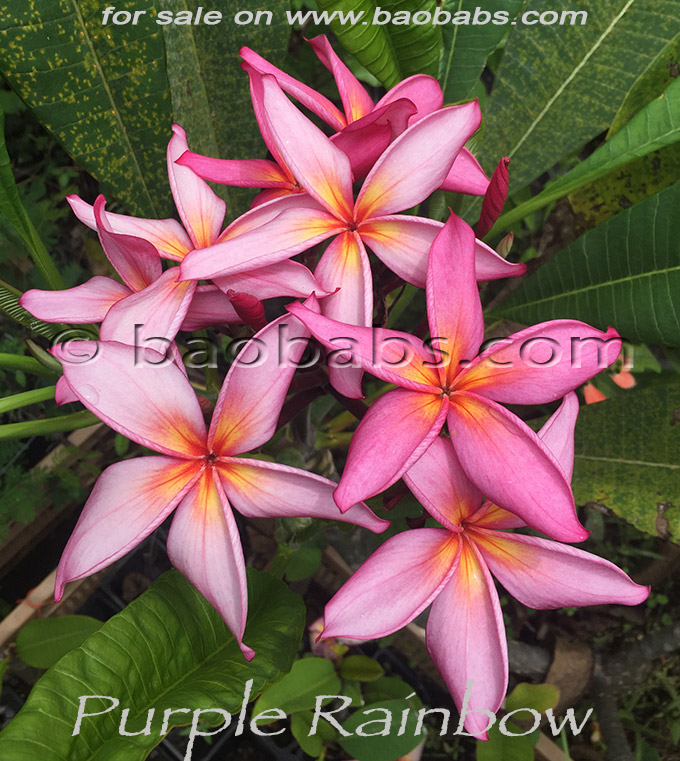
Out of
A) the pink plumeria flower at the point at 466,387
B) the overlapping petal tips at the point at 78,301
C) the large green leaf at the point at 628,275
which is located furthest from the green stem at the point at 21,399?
the large green leaf at the point at 628,275

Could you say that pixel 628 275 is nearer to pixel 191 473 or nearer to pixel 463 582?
pixel 463 582

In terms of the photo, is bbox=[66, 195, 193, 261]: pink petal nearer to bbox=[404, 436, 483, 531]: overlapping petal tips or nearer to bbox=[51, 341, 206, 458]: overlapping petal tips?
bbox=[51, 341, 206, 458]: overlapping petal tips

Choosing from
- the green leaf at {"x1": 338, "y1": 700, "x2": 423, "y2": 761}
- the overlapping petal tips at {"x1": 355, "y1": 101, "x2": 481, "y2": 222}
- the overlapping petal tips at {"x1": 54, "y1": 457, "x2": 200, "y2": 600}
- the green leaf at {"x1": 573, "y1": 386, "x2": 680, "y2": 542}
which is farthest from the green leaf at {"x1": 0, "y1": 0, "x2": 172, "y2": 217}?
the green leaf at {"x1": 338, "y1": 700, "x2": 423, "y2": 761}

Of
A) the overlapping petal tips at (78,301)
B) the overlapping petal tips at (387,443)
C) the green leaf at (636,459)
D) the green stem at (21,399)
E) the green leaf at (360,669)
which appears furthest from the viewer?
the green leaf at (360,669)

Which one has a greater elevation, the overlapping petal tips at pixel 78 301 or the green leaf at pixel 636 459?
the overlapping petal tips at pixel 78 301

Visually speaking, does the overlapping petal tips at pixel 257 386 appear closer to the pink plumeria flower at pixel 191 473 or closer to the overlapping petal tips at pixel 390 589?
the pink plumeria flower at pixel 191 473

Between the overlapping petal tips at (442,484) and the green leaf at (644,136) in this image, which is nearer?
the overlapping petal tips at (442,484)

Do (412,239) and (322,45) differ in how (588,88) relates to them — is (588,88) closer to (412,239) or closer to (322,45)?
(322,45)

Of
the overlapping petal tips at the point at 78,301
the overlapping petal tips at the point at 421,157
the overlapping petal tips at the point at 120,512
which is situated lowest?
the overlapping petal tips at the point at 120,512

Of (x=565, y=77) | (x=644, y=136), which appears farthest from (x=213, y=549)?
(x=565, y=77)

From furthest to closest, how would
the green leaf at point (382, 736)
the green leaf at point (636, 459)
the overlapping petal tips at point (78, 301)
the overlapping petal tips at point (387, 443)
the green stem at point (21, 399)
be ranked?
the green leaf at point (382, 736) < the green leaf at point (636, 459) < the green stem at point (21, 399) < the overlapping petal tips at point (78, 301) < the overlapping petal tips at point (387, 443)
